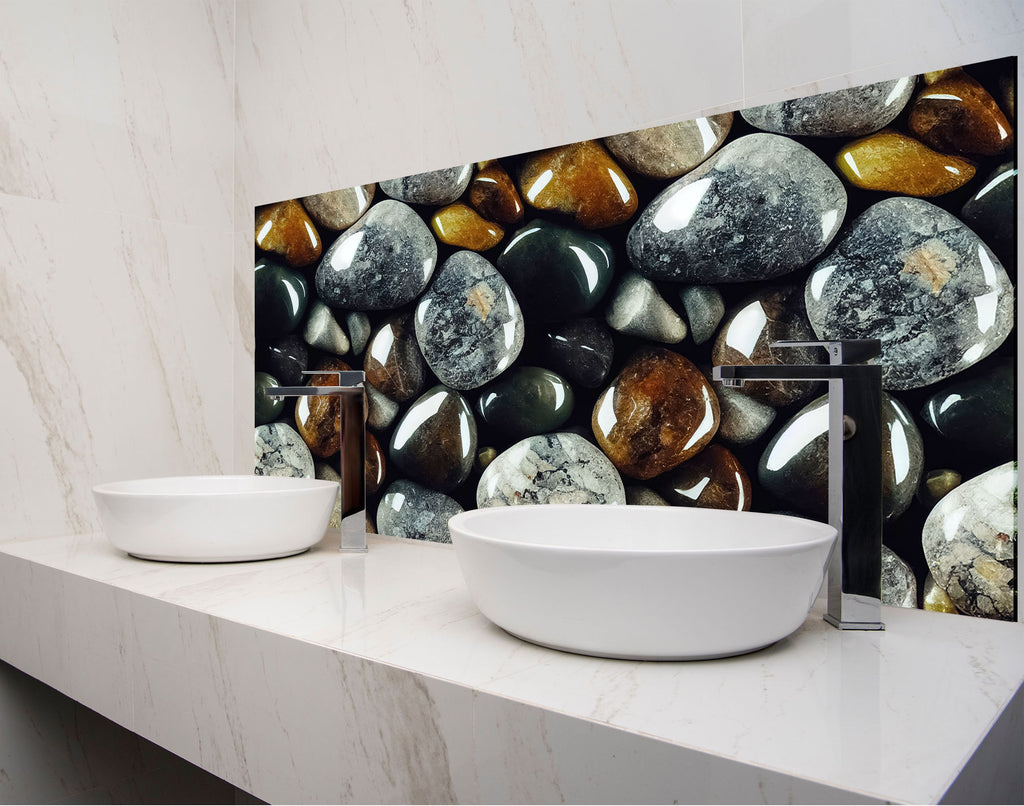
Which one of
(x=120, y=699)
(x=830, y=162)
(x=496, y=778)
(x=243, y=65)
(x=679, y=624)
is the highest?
(x=243, y=65)

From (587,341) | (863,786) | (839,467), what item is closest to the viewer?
(863,786)

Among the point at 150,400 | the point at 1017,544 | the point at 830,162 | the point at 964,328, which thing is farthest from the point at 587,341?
the point at 150,400

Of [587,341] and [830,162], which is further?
[587,341]

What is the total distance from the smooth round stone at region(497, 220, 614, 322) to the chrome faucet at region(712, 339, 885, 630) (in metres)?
0.42

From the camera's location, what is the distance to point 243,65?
1.98m

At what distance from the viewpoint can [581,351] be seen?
141cm

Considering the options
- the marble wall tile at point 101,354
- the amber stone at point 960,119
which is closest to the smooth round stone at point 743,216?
the amber stone at point 960,119

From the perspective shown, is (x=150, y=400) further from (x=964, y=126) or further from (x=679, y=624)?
(x=964, y=126)

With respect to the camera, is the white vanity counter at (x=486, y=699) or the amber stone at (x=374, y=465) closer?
the white vanity counter at (x=486, y=699)

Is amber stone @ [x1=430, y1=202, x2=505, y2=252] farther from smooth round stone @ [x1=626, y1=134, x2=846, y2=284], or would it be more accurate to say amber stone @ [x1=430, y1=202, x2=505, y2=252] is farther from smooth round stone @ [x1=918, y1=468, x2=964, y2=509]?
smooth round stone @ [x1=918, y1=468, x2=964, y2=509]

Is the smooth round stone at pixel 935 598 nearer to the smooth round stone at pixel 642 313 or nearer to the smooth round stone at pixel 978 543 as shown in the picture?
the smooth round stone at pixel 978 543

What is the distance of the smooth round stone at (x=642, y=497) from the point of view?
52.5 inches

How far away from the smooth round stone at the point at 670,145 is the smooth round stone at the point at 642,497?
1.70ft

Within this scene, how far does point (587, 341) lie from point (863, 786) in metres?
0.91
